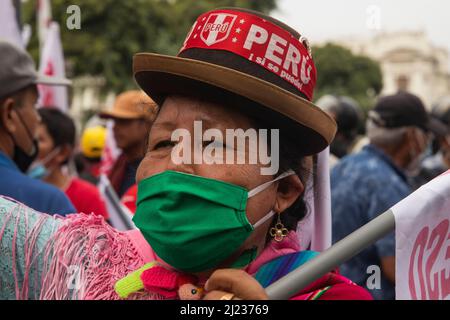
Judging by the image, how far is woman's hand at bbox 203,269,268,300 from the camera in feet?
4.30

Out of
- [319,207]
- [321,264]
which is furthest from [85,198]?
[321,264]

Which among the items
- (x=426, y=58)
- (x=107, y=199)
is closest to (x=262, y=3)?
(x=426, y=58)

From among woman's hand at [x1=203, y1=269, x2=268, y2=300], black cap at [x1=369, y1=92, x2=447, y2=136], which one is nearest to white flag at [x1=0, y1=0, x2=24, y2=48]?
black cap at [x1=369, y1=92, x2=447, y2=136]

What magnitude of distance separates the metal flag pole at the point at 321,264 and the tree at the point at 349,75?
53.3 metres

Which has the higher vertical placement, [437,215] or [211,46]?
[211,46]

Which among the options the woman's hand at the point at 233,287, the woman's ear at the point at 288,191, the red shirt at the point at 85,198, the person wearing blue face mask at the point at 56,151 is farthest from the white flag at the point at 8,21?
the woman's hand at the point at 233,287

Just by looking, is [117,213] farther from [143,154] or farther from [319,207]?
[319,207]

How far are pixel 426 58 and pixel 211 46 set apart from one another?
168 ft

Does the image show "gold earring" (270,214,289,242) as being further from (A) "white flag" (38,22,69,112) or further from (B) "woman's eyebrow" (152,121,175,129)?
(A) "white flag" (38,22,69,112)

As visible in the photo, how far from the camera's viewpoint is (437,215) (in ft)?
5.02

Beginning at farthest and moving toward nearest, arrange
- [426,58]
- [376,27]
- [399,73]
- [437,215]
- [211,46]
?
[399,73] < [426,58] < [376,27] < [211,46] < [437,215]

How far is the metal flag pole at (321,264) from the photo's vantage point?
1.30 metres
